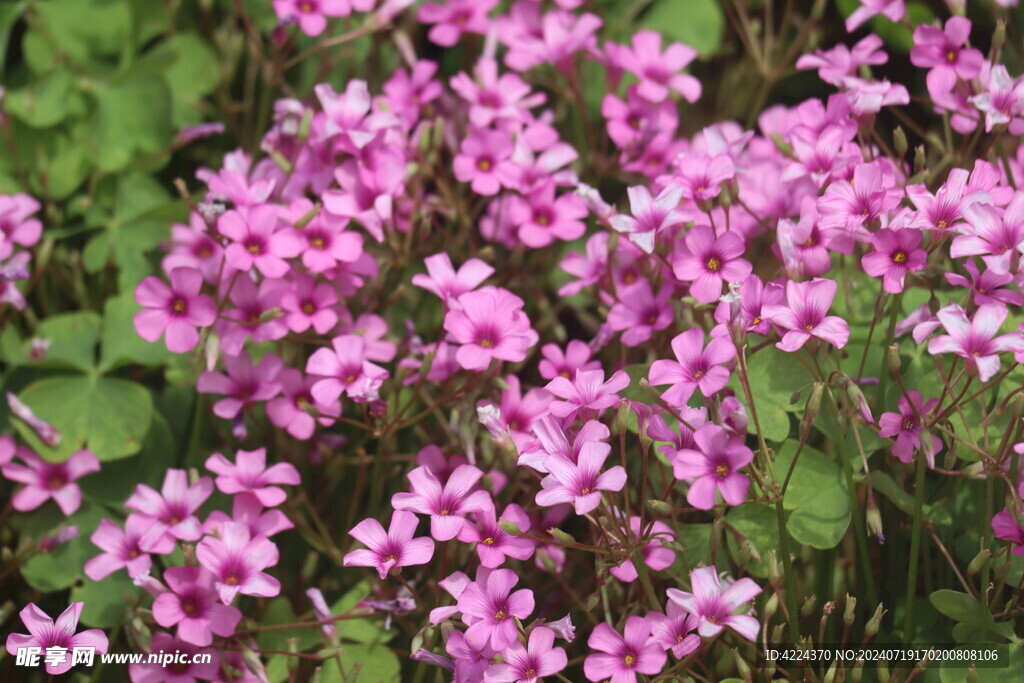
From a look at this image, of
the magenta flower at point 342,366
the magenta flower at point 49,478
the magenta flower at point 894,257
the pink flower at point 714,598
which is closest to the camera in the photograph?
the pink flower at point 714,598

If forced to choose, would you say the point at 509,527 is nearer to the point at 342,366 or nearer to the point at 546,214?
the point at 342,366

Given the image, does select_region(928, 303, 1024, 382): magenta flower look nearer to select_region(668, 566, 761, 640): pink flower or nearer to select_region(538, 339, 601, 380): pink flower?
select_region(668, 566, 761, 640): pink flower

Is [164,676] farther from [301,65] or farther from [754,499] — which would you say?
[301,65]

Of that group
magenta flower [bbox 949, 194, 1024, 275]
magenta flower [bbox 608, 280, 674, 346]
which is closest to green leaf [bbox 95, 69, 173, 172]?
magenta flower [bbox 608, 280, 674, 346]

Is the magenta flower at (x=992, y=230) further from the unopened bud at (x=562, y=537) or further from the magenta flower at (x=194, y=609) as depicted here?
the magenta flower at (x=194, y=609)

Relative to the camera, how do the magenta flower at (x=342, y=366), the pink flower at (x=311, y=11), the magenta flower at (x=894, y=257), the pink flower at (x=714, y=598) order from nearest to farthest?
the pink flower at (x=714, y=598) → the magenta flower at (x=894, y=257) → the magenta flower at (x=342, y=366) → the pink flower at (x=311, y=11)

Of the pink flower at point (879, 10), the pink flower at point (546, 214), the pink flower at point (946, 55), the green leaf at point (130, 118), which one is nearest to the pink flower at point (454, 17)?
the pink flower at point (546, 214)
